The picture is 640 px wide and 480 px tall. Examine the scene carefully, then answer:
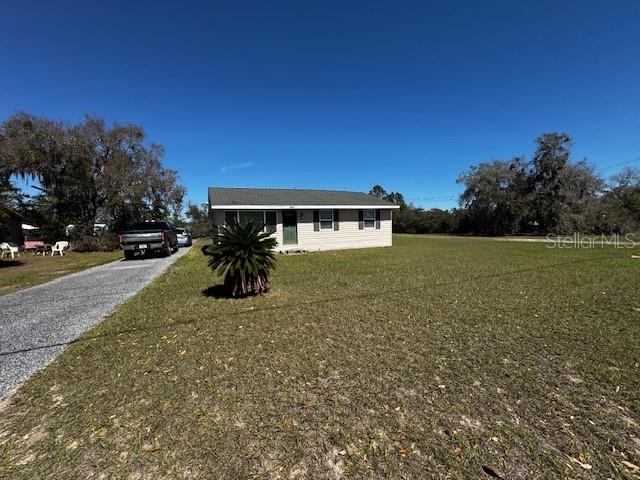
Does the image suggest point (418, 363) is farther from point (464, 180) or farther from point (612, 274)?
point (464, 180)

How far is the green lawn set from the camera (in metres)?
1.99

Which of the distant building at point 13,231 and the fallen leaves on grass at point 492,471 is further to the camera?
the distant building at point 13,231

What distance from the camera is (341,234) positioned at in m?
17.1

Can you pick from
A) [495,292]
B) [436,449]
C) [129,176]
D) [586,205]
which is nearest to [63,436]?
[436,449]

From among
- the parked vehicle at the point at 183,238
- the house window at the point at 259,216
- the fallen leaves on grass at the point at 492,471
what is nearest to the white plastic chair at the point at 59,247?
the parked vehicle at the point at 183,238

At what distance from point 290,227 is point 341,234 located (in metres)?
2.91

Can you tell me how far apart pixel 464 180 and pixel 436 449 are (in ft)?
129

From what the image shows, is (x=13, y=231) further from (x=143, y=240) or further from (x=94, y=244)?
(x=143, y=240)

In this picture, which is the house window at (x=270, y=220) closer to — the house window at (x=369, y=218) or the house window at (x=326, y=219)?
the house window at (x=326, y=219)

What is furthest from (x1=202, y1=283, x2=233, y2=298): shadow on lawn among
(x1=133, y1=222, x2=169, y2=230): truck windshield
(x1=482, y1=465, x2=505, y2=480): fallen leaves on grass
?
(x1=133, y1=222, x2=169, y2=230): truck windshield

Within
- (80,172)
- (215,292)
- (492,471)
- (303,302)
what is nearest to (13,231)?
(80,172)

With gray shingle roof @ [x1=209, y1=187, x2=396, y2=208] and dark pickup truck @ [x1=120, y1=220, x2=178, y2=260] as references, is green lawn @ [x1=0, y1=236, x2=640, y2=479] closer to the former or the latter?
dark pickup truck @ [x1=120, y1=220, x2=178, y2=260]

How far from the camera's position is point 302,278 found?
826 cm

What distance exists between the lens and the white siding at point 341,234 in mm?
15820
